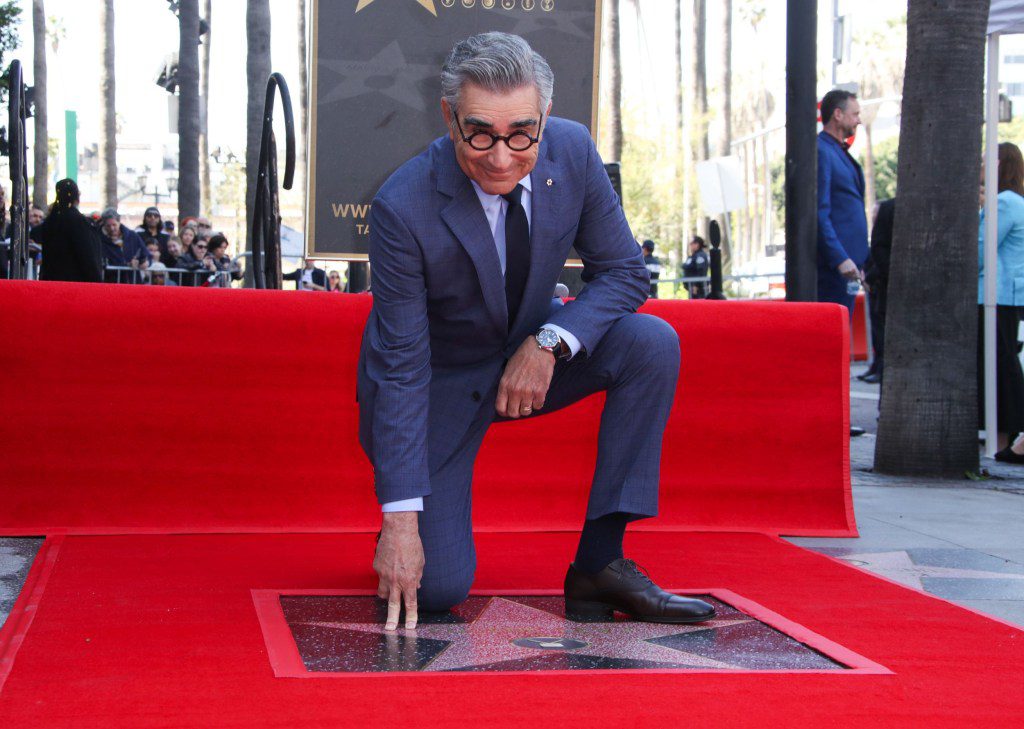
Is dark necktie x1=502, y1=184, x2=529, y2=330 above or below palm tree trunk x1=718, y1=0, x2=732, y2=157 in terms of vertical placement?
below

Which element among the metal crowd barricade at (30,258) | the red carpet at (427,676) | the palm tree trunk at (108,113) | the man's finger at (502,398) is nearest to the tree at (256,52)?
the metal crowd barricade at (30,258)

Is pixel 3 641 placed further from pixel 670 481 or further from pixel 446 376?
pixel 670 481

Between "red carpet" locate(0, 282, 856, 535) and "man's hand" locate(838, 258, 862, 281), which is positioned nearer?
"red carpet" locate(0, 282, 856, 535)

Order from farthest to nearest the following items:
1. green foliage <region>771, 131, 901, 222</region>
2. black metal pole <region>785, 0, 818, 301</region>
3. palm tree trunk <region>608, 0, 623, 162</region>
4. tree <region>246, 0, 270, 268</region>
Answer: green foliage <region>771, 131, 901, 222</region>, palm tree trunk <region>608, 0, 623, 162</region>, tree <region>246, 0, 270, 268</region>, black metal pole <region>785, 0, 818, 301</region>

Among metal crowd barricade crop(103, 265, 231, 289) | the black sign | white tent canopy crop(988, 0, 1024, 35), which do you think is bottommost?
metal crowd barricade crop(103, 265, 231, 289)

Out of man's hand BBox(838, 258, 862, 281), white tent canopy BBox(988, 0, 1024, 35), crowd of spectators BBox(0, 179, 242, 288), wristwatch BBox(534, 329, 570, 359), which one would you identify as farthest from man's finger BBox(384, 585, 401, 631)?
crowd of spectators BBox(0, 179, 242, 288)

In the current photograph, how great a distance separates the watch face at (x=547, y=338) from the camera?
3244 mm

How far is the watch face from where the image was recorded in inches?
128

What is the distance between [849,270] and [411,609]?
489 cm

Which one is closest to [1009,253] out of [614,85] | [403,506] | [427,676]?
[403,506]

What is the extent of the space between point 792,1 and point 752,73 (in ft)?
187

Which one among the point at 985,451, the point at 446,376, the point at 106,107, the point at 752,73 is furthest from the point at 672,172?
the point at 446,376

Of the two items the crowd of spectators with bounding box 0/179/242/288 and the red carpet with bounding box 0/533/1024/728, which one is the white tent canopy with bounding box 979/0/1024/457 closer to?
the red carpet with bounding box 0/533/1024/728

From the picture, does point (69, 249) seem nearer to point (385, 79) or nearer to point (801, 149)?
point (385, 79)
